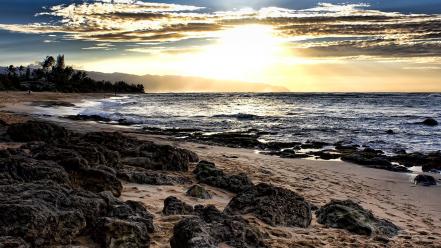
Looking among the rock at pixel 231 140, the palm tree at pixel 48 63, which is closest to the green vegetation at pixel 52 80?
the palm tree at pixel 48 63

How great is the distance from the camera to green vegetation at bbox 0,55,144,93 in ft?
358

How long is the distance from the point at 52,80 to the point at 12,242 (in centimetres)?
12975

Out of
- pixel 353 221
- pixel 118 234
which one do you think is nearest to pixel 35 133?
pixel 118 234

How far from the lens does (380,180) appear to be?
49.5 ft

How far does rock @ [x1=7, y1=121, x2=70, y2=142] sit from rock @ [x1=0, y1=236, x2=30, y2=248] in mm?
9741

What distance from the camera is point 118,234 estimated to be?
19.0 ft

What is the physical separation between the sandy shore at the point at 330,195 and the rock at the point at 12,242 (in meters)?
1.87

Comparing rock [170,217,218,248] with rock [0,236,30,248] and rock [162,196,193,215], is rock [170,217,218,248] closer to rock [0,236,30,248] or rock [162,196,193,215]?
rock [162,196,193,215]

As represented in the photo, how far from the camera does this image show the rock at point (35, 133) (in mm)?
14297

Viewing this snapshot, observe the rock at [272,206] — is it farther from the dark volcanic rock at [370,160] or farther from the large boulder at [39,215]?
the dark volcanic rock at [370,160]

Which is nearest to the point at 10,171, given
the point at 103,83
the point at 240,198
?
the point at 240,198

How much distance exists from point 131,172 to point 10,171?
3630mm

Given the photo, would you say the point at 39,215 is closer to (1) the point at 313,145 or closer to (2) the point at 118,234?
(2) the point at 118,234

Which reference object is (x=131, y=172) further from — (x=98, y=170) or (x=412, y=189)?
(x=412, y=189)
